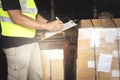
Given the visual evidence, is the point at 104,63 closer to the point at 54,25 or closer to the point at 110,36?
the point at 110,36

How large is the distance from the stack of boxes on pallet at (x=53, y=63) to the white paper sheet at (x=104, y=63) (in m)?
0.63

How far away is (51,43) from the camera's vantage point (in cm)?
536

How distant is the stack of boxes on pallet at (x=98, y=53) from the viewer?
16.2 feet

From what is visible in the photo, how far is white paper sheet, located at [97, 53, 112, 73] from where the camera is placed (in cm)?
493

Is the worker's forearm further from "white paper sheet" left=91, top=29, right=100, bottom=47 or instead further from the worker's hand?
"white paper sheet" left=91, top=29, right=100, bottom=47

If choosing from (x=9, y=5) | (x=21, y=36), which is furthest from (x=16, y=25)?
(x=9, y=5)

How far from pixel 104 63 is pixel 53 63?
0.81 meters

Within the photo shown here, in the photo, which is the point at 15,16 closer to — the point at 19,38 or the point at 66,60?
the point at 19,38

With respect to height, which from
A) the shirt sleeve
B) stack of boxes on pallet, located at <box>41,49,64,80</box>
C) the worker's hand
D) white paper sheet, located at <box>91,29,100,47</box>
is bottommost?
stack of boxes on pallet, located at <box>41,49,64,80</box>

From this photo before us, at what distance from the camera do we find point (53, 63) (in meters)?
5.21

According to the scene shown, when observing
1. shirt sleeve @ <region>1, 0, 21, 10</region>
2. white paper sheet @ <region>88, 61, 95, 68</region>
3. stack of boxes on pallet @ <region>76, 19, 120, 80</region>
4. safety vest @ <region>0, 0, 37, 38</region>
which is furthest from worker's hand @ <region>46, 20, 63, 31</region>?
white paper sheet @ <region>88, 61, 95, 68</region>

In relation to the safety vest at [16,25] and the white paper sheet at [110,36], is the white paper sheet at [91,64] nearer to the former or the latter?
the white paper sheet at [110,36]

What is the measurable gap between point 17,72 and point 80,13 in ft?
24.0

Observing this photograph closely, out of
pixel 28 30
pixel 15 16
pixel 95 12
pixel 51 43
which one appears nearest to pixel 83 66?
pixel 51 43
